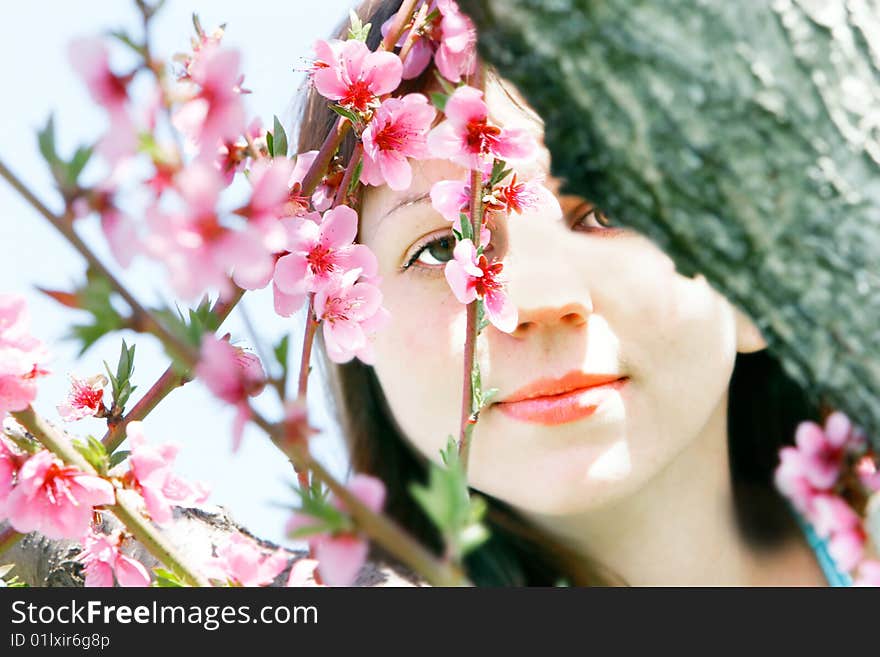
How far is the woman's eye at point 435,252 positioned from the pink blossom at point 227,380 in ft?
2.57

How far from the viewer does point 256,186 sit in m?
0.56

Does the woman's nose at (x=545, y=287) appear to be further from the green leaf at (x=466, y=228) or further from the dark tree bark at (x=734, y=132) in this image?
the dark tree bark at (x=734, y=132)

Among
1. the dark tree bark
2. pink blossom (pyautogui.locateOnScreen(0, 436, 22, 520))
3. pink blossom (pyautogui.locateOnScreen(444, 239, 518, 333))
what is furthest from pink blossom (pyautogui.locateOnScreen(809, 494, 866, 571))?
pink blossom (pyautogui.locateOnScreen(0, 436, 22, 520))

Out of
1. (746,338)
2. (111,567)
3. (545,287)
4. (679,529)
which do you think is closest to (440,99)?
(545,287)

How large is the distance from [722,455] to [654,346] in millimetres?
435

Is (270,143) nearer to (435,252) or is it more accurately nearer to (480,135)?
(480,135)

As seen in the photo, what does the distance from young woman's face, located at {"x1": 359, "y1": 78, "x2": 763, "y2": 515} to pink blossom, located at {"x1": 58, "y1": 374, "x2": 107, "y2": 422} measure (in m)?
0.38

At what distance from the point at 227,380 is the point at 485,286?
507 millimetres

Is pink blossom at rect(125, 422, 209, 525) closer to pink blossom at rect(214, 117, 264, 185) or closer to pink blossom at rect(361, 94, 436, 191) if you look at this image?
pink blossom at rect(214, 117, 264, 185)

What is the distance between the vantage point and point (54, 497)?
766 millimetres

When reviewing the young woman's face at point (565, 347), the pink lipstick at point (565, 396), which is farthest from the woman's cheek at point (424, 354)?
the pink lipstick at point (565, 396)

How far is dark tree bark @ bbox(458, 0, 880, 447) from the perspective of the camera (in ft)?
1.74

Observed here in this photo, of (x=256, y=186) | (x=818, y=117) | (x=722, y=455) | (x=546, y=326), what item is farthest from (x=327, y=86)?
(x=722, y=455)
